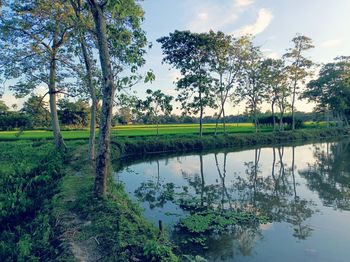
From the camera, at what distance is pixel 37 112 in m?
17.5

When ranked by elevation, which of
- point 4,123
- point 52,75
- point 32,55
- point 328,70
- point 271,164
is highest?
point 328,70

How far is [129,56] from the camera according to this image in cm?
784

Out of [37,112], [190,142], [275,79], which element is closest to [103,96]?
[37,112]

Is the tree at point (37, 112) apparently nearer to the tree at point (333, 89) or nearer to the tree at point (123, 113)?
the tree at point (123, 113)

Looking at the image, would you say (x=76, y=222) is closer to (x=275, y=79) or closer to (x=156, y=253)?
(x=156, y=253)

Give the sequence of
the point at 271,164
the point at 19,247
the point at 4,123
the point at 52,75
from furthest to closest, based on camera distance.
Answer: the point at 4,123 → the point at 271,164 → the point at 52,75 → the point at 19,247

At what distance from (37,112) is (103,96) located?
12.2 m

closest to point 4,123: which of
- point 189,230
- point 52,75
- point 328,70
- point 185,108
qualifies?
point 185,108

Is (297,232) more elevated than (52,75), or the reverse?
(52,75)

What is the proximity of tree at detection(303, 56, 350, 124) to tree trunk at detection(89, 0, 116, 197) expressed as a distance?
5908cm

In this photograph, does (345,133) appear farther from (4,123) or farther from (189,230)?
(4,123)

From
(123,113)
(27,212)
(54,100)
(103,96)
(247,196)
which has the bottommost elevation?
(247,196)

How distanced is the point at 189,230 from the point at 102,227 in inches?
128

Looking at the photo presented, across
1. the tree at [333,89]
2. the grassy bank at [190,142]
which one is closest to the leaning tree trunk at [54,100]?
the grassy bank at [190,142]
